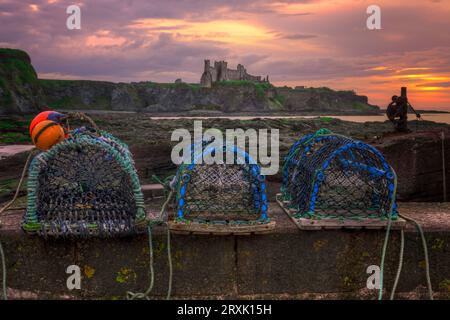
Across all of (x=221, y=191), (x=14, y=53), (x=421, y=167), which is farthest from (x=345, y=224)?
(x=14, y=53)

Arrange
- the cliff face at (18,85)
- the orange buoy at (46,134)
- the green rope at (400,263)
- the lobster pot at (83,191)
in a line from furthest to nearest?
the cliff face at (18,85) < the orange buoy at (46,134) < the green rope at (400,263) < the lobster pot at (83,191)

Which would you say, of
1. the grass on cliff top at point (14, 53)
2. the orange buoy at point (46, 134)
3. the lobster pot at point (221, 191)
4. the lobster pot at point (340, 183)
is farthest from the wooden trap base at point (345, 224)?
the grass on cliff top at point (14, 53)

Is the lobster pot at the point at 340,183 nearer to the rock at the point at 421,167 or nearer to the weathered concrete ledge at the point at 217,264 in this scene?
the weathered concrete ledge at the point at 217,264

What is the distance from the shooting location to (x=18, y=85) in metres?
108

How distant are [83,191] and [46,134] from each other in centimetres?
70

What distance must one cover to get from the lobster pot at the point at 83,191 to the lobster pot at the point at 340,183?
1.72 m

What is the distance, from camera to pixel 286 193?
5.67 meters

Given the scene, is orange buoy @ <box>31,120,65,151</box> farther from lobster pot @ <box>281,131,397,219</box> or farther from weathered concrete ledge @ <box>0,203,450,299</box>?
lobster pot @ <box>281,131,397,219</box>

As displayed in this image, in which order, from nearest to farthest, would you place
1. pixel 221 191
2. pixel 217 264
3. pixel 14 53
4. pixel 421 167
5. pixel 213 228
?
pixel 213 228
pixel 217 264
pixel 221 191
pixel 421 167
pixel 14 53

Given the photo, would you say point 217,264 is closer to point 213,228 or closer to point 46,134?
point 213,228

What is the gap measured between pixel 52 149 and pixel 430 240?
3.89 metres

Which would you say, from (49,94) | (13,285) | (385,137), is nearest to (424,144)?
(385,137)

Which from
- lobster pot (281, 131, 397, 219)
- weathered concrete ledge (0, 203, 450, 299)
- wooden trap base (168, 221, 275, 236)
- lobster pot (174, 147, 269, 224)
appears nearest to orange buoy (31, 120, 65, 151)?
weathered concrete ledge (0, 203, 450, 299)

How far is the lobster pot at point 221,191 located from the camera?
4.18 meters
